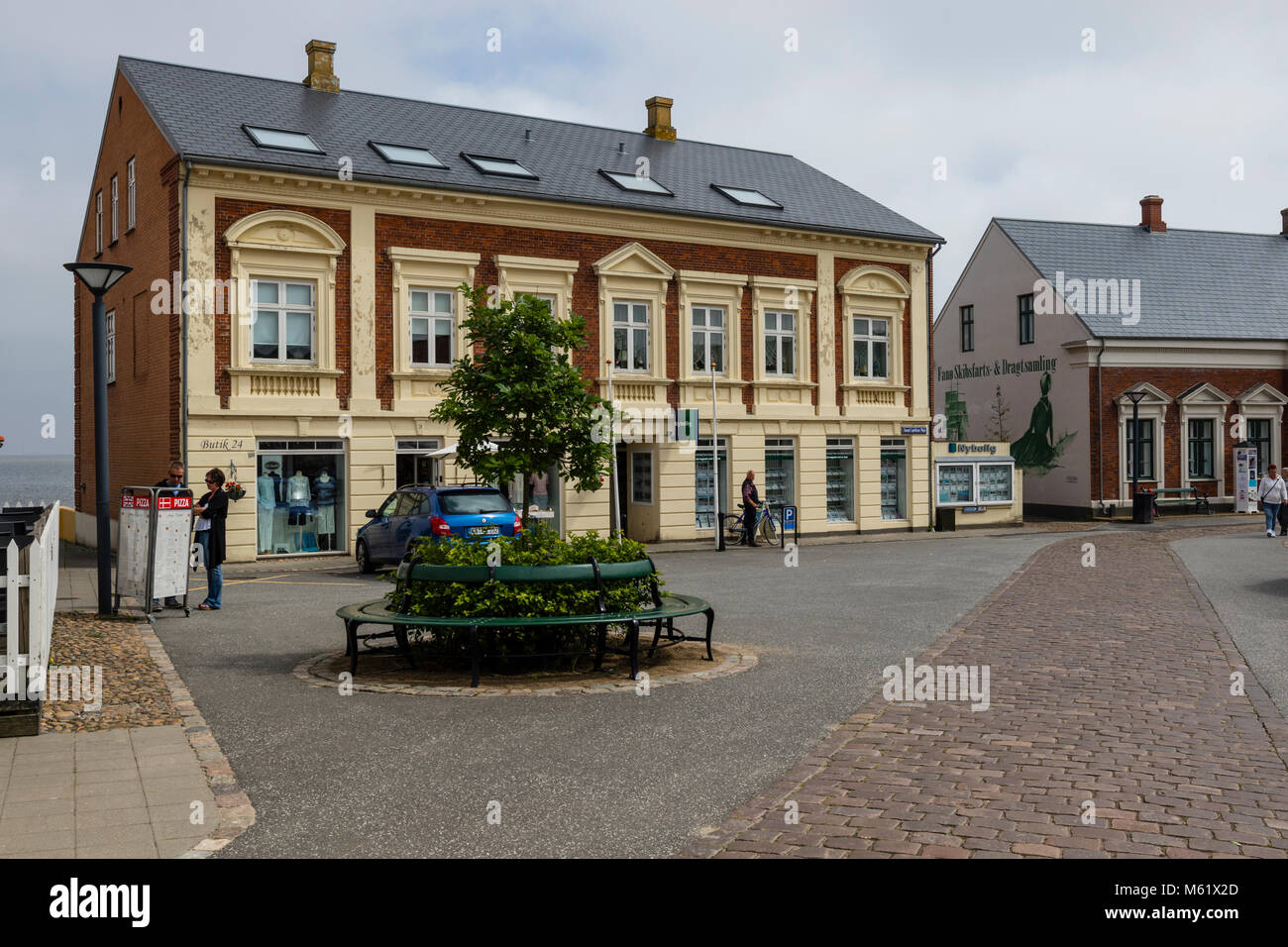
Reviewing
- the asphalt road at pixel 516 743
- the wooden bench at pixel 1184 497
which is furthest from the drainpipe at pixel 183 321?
the wooden bench at pixel 1184 497

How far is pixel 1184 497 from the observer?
37.4 metres

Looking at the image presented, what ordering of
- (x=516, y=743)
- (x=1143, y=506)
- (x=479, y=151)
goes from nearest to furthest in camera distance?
1. (x=516, y=743)
2. (x=479, y=151)
3. (x=1143, y=506)

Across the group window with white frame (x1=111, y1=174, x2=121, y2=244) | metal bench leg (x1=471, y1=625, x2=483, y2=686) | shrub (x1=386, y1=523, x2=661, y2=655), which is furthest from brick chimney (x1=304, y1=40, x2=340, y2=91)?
Result: metal bench leg (x1=471, y1=625, x2=483, y2=686)

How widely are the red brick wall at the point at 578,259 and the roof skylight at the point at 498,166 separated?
1.47 m

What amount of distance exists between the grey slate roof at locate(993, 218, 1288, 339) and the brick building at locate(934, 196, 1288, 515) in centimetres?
6

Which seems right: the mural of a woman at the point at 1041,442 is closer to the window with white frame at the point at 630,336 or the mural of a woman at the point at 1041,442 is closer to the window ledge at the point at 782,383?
the window ledge at the point at 782,383

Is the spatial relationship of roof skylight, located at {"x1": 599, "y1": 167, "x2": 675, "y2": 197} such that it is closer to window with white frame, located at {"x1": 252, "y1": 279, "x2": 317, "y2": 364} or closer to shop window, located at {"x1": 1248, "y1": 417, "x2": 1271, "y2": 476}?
window with white frame, located at {"x1": 252, "y1": 279, "x2": 317, "y2": 364}

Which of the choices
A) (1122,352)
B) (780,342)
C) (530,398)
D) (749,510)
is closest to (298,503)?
(749,510)

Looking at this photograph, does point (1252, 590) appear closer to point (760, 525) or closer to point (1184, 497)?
point (760, 525)

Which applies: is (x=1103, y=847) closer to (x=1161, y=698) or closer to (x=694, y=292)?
(x=1161, y=698)

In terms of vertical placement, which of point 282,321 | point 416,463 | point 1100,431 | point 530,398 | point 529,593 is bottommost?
point 529,593

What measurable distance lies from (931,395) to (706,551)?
1071 cm

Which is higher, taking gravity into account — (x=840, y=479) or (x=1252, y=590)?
(x=840, y=479)

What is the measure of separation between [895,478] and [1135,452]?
26.3 ft
